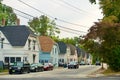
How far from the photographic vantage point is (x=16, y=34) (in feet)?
257

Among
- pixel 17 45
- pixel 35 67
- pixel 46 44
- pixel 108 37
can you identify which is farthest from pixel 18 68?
pixel 46 44

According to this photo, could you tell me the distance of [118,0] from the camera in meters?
19.4

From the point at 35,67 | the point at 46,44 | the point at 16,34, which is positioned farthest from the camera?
the point at 46,44

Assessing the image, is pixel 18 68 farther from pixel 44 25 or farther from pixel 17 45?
pixel 44 25

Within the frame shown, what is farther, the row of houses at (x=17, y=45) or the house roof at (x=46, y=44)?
the house roof at (x=46, y=44)

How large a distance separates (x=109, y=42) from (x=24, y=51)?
86.3 ft

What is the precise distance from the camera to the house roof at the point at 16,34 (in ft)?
252

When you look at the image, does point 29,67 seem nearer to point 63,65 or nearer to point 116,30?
point 116,30

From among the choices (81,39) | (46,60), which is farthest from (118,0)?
(46,60)

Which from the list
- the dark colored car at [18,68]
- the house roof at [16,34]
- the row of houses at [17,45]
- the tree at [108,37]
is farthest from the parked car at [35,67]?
the tree at [108,37]

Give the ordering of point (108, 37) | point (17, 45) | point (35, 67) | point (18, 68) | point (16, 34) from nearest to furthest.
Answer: point (108, 37) < point (18, 68) < point (35, 67) < point (17, 45) < point (16, 34)

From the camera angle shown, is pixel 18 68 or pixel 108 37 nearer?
pixel 108 37

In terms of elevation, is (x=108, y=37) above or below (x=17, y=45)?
below

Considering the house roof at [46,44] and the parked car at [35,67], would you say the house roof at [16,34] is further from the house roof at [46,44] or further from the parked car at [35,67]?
the house roof at [46,44]
